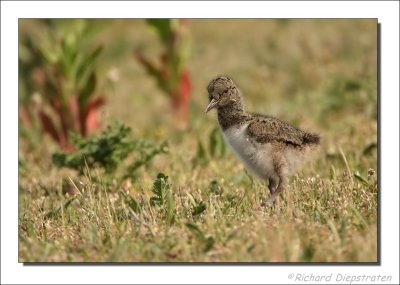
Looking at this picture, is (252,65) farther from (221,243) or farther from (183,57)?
(221,243)

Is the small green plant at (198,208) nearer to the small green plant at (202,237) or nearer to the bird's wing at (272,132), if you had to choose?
the small green plant at (202,237)

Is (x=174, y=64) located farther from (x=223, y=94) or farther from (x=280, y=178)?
(x=280, y=178)

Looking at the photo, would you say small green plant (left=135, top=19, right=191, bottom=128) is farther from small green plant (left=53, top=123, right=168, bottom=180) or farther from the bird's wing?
the bird's wing

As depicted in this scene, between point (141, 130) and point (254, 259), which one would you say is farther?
point (141, 130)

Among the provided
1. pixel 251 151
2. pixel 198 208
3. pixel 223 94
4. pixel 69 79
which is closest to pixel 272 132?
pixel 251 151

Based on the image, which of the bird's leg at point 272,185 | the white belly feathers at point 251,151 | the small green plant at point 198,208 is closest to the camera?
the small green plant at point 198,208

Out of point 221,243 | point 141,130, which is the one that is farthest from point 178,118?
point 221,243

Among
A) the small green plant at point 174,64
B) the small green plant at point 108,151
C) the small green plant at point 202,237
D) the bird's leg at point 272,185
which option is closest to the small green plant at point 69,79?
the small green plant at point 108,151
